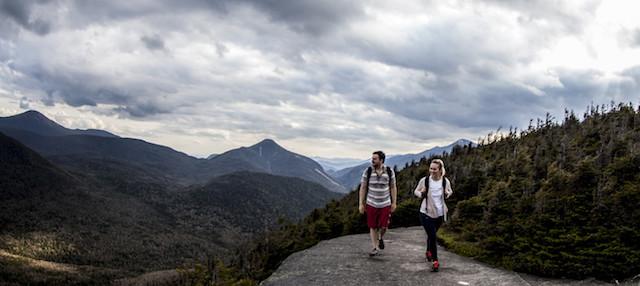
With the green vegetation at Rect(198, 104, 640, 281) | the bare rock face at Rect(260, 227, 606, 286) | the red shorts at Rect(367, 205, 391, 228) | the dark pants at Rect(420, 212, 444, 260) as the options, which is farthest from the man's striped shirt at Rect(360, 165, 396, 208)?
the green vegetation at Rect(198, 104, 640, 281)

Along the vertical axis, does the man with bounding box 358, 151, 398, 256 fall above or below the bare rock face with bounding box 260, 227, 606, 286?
above

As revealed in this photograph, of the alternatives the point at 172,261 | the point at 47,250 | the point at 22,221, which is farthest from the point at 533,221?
the point at 22,221

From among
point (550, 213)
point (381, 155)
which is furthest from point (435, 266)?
point (550, 213)

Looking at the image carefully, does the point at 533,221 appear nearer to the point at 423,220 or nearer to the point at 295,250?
the point at 423,220

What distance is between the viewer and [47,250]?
15938cm

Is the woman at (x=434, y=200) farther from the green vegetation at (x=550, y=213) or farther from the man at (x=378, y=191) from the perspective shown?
the green vegetation at (x=550, y=213)

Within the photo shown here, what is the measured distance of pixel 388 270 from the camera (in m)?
9.86

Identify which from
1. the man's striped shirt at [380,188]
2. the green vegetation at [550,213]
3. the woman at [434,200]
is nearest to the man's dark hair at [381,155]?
the man's striped shirt at [380,188]

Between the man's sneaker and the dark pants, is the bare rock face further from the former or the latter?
the dark pants

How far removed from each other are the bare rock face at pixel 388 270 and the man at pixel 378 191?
104cm

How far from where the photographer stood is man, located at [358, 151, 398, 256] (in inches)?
410

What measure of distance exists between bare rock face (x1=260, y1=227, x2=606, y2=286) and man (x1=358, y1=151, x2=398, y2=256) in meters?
1.04

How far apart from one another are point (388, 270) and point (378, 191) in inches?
70.8

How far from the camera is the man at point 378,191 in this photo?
10.4m
